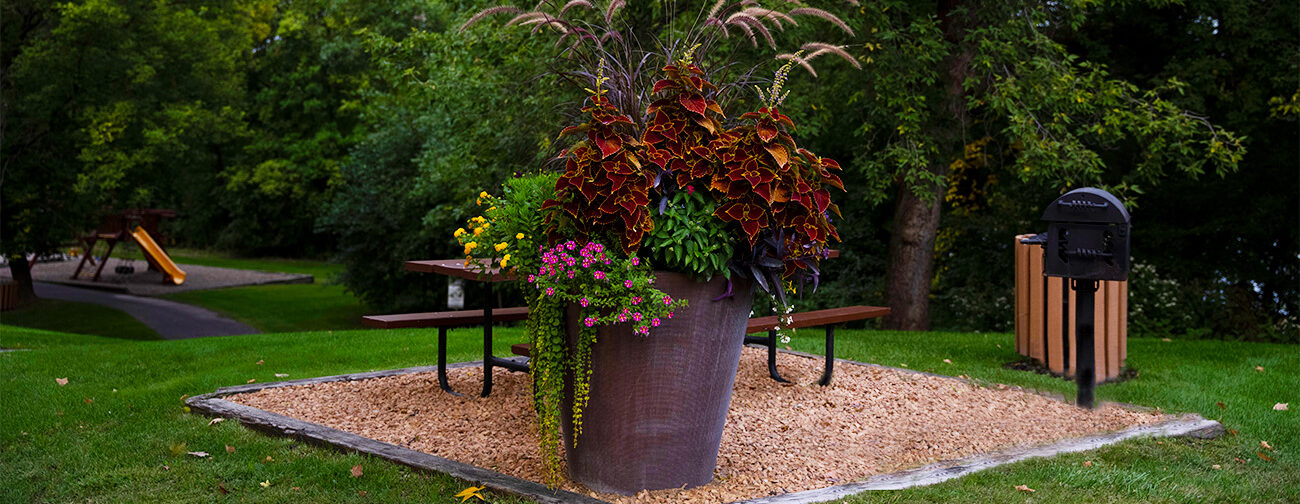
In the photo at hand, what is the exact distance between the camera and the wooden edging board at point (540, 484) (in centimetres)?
425

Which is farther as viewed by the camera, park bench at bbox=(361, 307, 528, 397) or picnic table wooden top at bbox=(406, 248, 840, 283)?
park bench at bbox=(361, 307, 528, 397)

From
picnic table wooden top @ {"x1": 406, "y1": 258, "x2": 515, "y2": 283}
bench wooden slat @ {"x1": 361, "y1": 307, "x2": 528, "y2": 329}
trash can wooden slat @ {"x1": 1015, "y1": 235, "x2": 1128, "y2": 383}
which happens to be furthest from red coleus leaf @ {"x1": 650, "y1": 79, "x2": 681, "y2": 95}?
trash can wooden slat @ {"x1": 1015, "y1": 235, "x2": 1128, "y2": 383}

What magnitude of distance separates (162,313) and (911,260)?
1598cm

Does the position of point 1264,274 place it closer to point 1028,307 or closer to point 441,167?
point 1028,307

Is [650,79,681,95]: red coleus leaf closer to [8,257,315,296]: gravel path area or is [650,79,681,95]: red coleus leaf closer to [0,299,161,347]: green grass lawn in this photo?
[0,299,161,347]: green grass lawn

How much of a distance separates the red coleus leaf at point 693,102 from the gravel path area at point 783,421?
1.62 metres

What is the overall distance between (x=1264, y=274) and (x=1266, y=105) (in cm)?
230

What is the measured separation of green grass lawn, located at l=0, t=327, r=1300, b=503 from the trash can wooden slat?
23 centimetres

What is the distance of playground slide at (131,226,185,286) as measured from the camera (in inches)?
1043

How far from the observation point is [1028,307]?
7961mm

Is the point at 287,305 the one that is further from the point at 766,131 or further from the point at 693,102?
the point at 766,131

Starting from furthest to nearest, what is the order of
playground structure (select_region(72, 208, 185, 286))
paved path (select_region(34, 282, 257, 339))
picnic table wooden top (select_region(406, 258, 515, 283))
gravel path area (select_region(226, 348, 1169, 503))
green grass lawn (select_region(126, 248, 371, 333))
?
playground structure (select_region(72, 208, 185, 286)) < green grass lawn (select_region(126, 248, 371, 333)) < paved path (select_region(34, 282, 257, 339)) < gravel path area (select_region(226, 348, 1169, 503)) < picnic table wooden top (select_region(406, 258, 515, 283))

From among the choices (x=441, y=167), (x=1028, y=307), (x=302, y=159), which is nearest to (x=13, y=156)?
(x=441, y=167)

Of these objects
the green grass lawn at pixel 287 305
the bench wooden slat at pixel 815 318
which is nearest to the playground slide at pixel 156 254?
the green grass lawn at pixel 287 305
